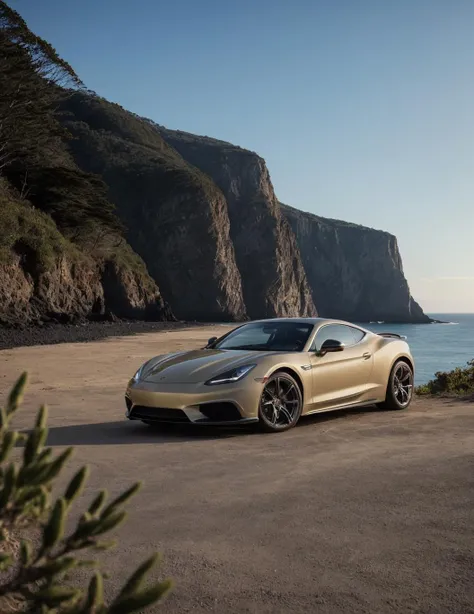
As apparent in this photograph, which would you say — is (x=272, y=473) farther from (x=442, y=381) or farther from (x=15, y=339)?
(x=15, y=339)

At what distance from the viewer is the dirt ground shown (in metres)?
3.25

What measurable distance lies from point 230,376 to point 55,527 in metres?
6.42

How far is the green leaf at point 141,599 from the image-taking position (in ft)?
5.30

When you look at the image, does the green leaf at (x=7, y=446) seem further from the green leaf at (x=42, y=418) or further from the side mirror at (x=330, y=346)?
the side mirror at (x=330, y=346)

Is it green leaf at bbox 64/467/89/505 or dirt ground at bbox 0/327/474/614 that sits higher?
green leaf at bbox 64/467/89/505

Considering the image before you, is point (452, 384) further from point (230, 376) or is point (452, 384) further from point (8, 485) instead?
point (8, 485)

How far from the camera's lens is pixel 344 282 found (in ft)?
550

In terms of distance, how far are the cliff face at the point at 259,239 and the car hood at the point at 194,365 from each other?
104 metres

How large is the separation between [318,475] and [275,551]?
196 cm

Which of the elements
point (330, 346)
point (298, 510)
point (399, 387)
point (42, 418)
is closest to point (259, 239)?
point (399, 387)

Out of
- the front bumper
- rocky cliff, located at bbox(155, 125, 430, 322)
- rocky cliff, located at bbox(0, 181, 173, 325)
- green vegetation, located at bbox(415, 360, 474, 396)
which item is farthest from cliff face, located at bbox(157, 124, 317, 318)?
the front bumper

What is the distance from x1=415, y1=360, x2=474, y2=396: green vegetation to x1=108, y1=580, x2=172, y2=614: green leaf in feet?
38.5

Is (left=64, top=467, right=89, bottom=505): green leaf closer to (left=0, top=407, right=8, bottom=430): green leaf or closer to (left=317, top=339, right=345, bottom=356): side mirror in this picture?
(left=0, top=407, right=8, bottom=430): green leaf

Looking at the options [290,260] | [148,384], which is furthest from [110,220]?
[290,260]
